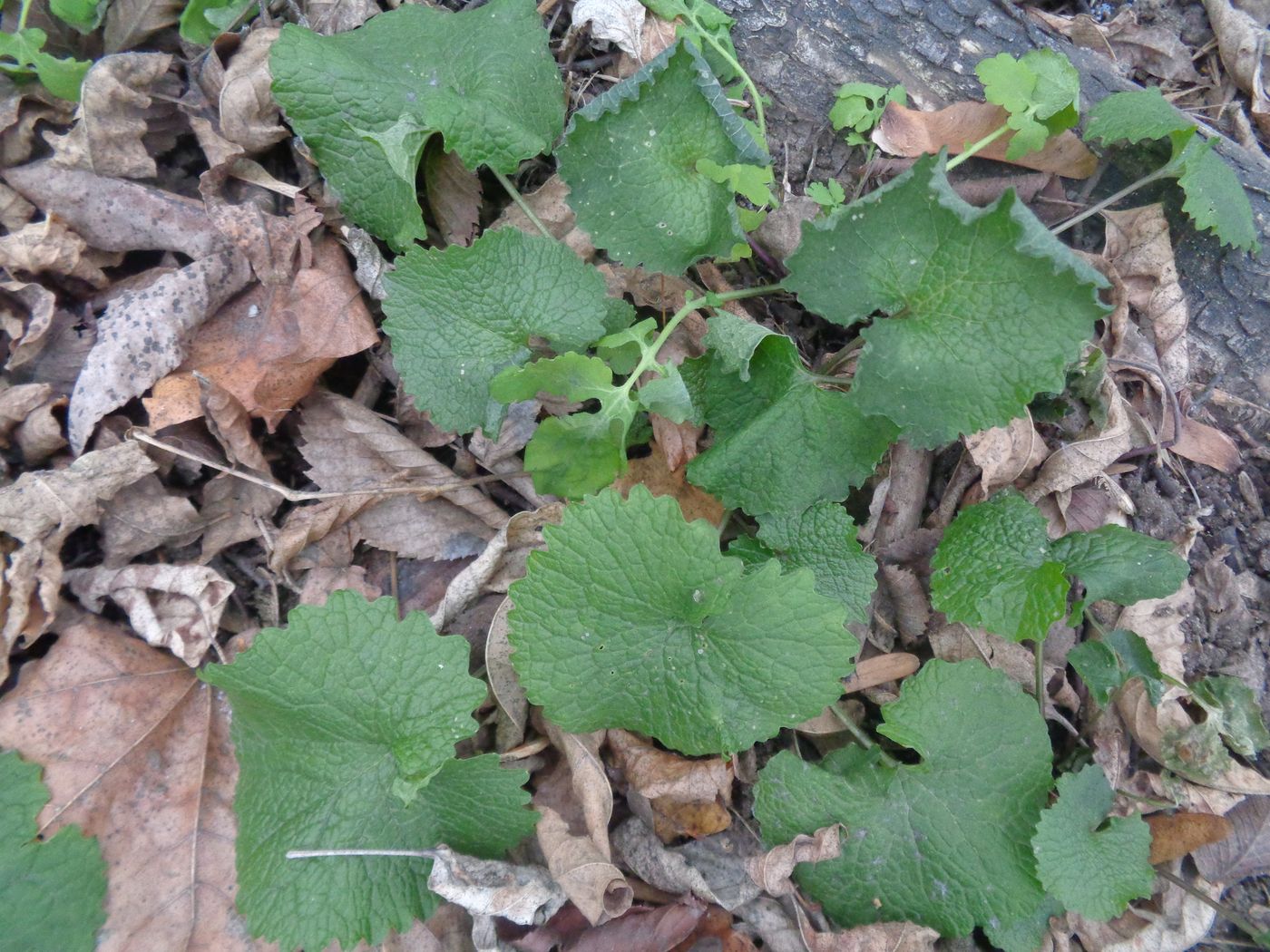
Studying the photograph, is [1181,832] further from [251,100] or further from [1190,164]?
[251,100]

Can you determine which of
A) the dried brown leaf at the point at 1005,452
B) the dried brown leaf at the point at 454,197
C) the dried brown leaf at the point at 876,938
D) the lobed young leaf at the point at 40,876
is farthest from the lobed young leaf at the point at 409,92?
the dried brown leaf at the point at 876,938

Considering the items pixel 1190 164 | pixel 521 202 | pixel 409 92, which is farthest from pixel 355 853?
pixel 1190 164

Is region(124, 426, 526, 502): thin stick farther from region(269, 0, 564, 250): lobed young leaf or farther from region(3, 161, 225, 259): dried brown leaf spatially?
region(269, 0, 564, 250): lobed young leaf

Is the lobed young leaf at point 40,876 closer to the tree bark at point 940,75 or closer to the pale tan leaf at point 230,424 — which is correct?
the pale tan leaf at point 230,424

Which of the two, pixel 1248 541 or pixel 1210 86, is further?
pixel 1210 86

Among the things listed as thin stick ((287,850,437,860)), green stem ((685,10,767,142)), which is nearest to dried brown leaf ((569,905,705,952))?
thin stick ((287,850,437,860))

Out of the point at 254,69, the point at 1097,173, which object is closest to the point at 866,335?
the point at 1097,173

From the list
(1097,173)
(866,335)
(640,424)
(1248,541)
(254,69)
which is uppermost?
(254,69)

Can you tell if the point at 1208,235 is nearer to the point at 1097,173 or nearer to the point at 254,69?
the point at 1097,173
